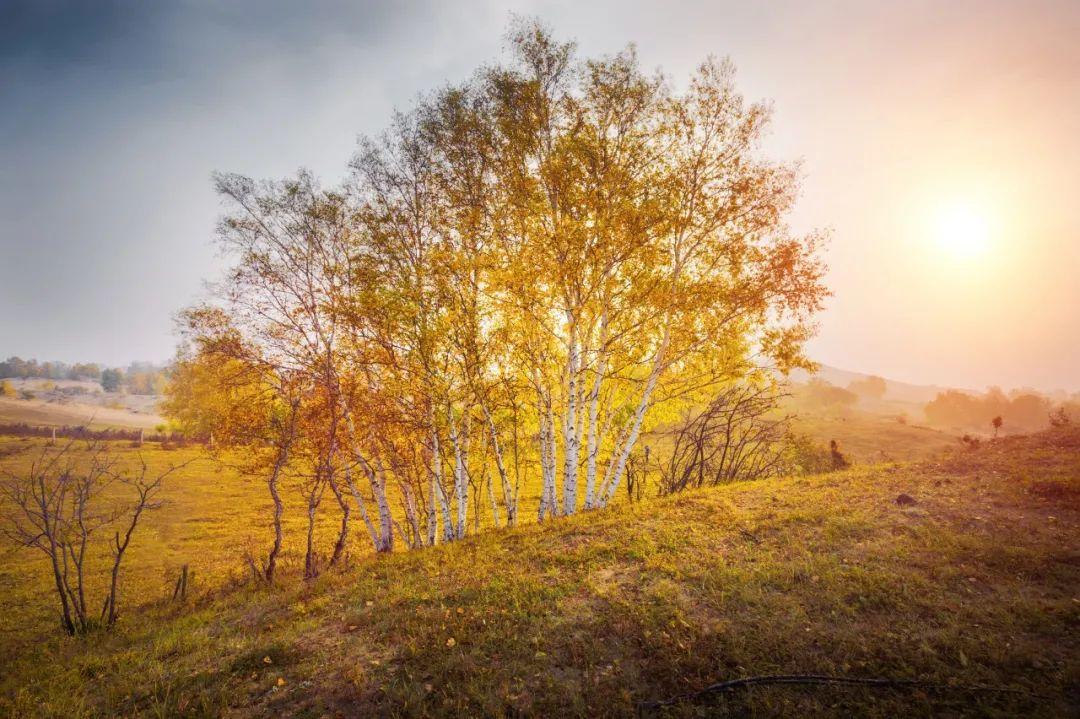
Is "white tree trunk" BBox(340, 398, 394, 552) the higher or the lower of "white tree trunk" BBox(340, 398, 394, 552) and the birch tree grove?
the lower

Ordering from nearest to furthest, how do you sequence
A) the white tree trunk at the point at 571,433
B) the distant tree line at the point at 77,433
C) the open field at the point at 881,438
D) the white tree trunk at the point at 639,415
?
the white tree trunk at the point at 571,433 → the white tree trunk at the point at 639,415 → the open field at the point at 881,438 → the distant tree line at the point at 77,433

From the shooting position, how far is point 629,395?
17.6m

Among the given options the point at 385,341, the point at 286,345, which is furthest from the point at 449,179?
the point at 286,345

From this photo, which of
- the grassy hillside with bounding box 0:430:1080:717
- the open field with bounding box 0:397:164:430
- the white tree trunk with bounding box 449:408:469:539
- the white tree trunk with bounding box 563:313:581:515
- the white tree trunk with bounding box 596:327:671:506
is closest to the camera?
the grassy hillside with bounding box 0:430:1080:717

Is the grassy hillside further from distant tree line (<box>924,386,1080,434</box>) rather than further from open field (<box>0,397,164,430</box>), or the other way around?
open field (<box>0,397,164,430</box>)

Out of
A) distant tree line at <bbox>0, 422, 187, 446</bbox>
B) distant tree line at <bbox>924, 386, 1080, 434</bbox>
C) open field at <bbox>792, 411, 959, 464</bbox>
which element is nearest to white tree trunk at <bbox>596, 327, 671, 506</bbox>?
open field at <bbox>792, 411, 959, 464</bbox>

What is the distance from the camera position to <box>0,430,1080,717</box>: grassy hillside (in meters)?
5.55

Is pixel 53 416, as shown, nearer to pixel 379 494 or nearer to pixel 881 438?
pixel 379 494

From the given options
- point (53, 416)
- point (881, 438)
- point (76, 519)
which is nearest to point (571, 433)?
point (76, 519)

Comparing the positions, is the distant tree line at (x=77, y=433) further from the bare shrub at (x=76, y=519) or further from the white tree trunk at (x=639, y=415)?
the white tree trunk at (x=639, y=415)

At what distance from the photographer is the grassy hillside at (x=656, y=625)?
555cm

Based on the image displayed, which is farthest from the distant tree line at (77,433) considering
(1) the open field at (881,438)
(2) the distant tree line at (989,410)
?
(2) the distant tree line at (989,410)

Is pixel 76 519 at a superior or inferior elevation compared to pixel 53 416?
superior

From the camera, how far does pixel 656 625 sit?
691 centimetres
